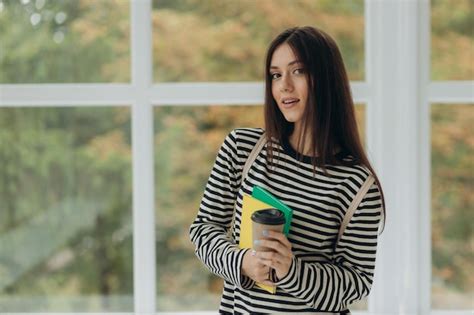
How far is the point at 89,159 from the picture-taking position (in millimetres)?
2059

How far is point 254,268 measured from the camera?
1239 millimetres

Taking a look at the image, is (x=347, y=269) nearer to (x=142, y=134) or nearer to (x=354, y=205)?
(x=354, y=205)

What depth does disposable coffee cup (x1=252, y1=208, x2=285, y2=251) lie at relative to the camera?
3.92ft

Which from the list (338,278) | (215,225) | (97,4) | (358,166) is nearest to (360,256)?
(338,278)

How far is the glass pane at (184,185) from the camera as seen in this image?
79.7 inches

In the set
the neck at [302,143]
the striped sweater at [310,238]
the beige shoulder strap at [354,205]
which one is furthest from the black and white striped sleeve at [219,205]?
the beige shoulder strap at [354,205]

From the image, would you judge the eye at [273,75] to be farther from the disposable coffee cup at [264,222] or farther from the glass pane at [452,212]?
the glass pane at [452,212]

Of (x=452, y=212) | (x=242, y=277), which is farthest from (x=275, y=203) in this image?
(x=452, y=212)

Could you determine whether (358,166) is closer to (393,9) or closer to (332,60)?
(332,60)

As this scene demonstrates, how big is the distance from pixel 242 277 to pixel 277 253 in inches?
4.5

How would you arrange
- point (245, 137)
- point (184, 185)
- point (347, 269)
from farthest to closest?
point (184, 185) < point (245, 137) < point (347, 269)

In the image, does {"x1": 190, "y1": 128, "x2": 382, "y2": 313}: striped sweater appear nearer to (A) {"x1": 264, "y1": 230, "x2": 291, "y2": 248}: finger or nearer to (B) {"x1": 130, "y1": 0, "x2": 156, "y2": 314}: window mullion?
(A) {"x1": 264, "y1": 230, "x2": 291, "y2": 248}: finger

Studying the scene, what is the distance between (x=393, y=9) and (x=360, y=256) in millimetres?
915

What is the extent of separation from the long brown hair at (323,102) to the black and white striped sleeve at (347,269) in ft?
0.18
